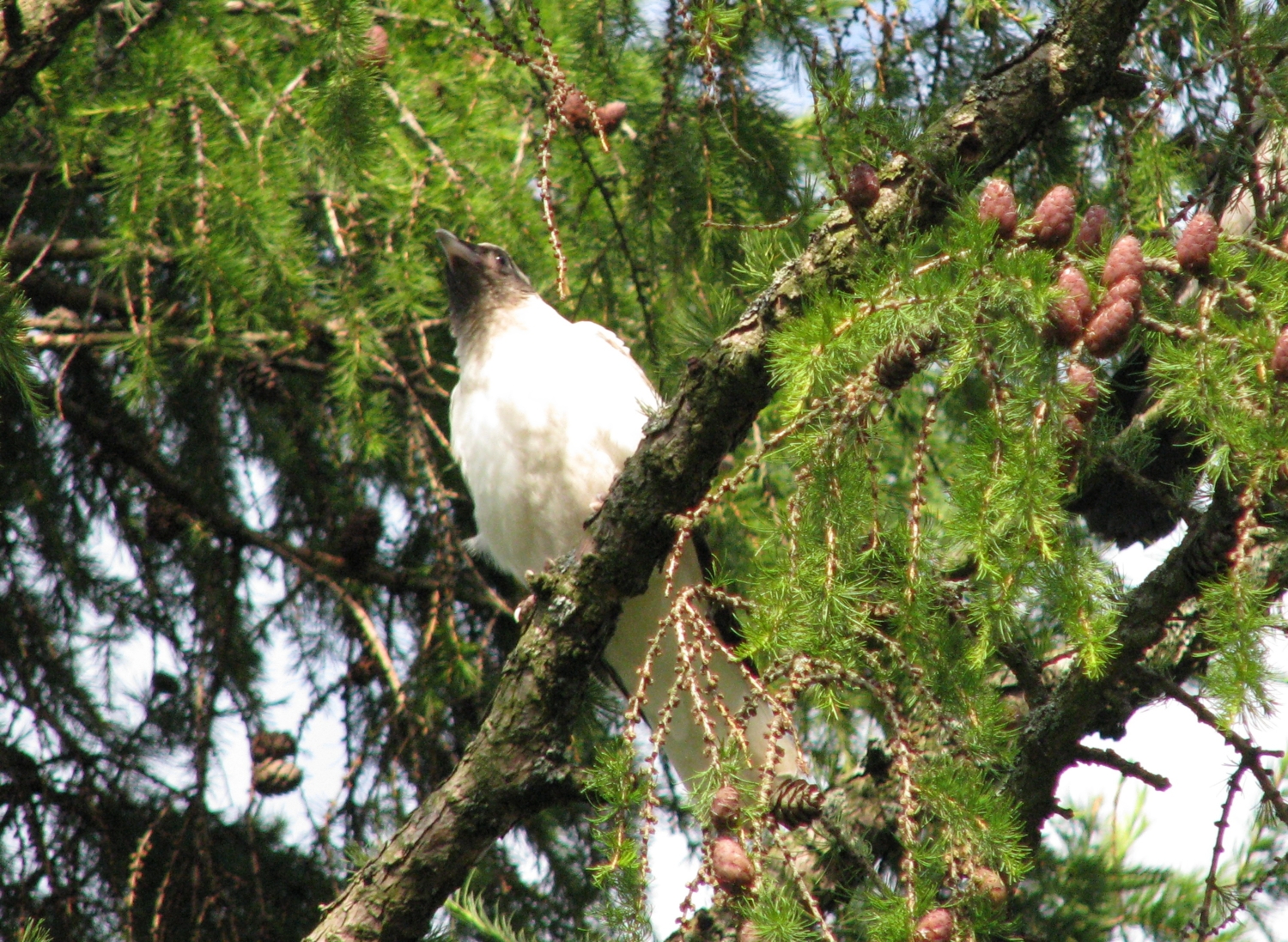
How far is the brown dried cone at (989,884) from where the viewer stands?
156 centimetres

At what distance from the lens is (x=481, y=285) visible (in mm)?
3646

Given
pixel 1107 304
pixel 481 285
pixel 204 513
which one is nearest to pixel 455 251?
pixel 481 285

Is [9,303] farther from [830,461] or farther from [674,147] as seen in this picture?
[830,461]

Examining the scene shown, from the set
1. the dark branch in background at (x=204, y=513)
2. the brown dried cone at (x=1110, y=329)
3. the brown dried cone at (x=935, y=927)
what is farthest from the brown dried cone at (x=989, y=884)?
the dark branch in background at (x=204, y=513)

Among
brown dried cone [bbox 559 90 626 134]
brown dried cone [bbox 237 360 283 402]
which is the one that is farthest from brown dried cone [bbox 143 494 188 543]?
brown dried cone [bbox 559 90 626 134]

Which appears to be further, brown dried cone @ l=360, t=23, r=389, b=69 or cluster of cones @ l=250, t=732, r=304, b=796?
cluster of cones @ l=250, t=732, r=304, b=796

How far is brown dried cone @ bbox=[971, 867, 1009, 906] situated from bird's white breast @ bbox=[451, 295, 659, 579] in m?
1.74

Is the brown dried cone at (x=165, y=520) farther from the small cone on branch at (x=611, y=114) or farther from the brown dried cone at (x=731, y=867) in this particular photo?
the brown dried cone at (x=731, y=867)

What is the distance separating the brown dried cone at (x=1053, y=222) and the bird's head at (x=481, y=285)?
2132 mm

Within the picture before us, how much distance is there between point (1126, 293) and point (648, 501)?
112cm

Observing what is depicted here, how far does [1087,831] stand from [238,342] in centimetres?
302

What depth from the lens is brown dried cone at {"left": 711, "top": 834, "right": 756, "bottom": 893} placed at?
1518mm

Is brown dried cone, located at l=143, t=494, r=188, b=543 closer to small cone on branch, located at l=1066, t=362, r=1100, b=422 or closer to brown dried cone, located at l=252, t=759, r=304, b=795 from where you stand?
brown dried cone, located at l=252, t=759, r=304, b=795

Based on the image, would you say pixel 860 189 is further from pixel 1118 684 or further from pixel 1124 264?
pixel 1118 684
